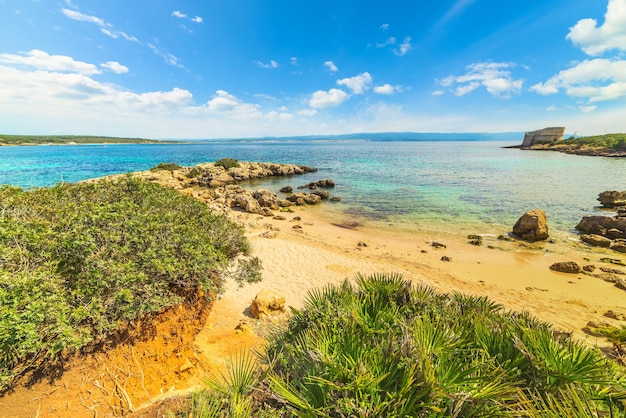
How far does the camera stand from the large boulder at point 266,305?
7.71 metres

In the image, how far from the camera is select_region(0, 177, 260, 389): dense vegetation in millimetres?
3336

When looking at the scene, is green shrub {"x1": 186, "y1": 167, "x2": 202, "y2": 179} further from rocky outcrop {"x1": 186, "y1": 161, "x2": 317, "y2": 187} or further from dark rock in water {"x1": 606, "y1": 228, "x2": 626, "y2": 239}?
dark rock in water {"x1": 606, "y1": 228, "x2": 626, "y2": 239}

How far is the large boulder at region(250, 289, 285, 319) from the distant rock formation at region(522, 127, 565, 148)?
5266 inches

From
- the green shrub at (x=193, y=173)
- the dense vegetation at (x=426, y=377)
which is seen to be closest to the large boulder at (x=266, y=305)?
the dense vegetation at (x=426, y=377)

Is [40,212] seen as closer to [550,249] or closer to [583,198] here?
[550,249]

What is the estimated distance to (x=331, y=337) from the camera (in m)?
3.31

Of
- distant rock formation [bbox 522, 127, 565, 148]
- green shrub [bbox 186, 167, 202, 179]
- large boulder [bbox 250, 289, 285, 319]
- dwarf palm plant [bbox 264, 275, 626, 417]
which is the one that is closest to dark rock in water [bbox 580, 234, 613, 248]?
dwarf palm plant [bbox 264, 275, 626, 417]

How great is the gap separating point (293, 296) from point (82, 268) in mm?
6211

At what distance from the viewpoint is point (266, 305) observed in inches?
308

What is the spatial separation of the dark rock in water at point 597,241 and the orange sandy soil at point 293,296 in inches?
30.3

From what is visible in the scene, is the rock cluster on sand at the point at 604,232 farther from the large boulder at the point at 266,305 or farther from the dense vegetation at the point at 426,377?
the large boulder at the point at 266,305

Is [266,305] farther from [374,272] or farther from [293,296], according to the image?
[374,272]

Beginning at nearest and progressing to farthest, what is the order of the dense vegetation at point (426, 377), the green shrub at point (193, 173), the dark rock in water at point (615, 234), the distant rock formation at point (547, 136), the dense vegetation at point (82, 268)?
1. the dense vegetation at point (426, 377)
2. the dense vegetation at point (82, 268)
3. the dark rock in water at point (615, 234)
4. the green shrub at point (193, 173)
5. the distant rock formation at point (547, 136)

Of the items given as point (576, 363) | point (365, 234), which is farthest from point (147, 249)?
point (365, 234)
